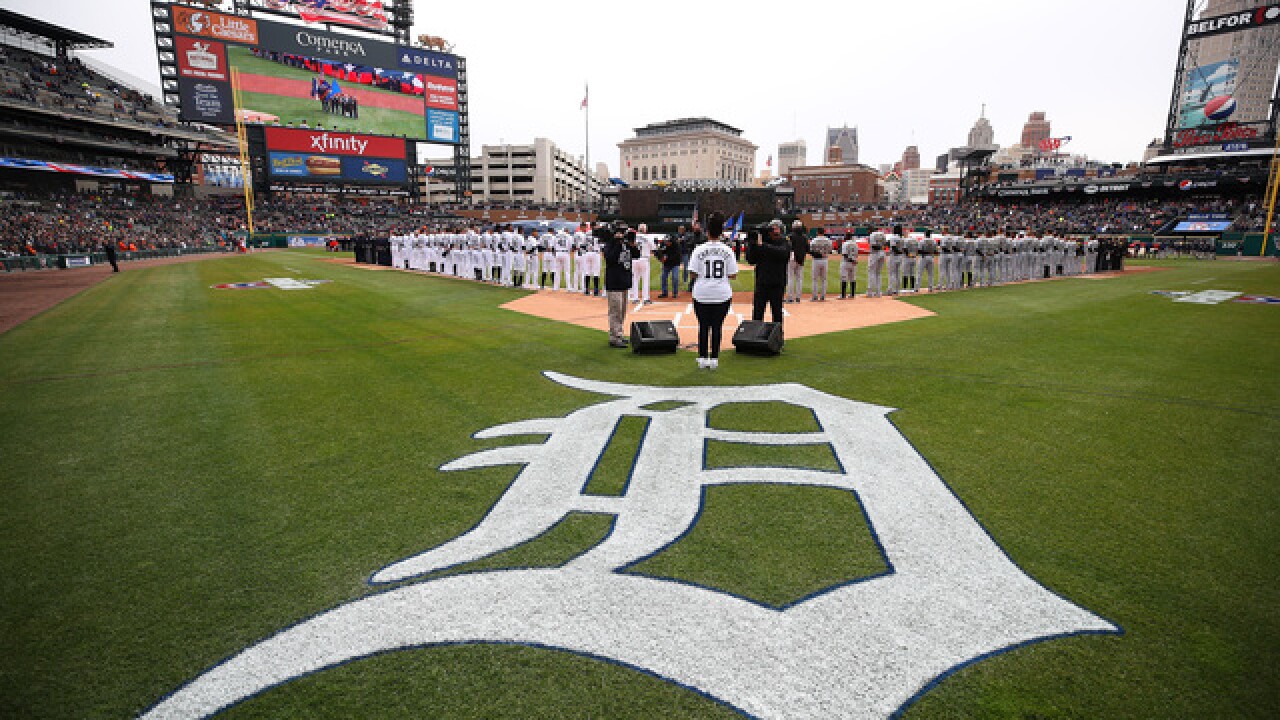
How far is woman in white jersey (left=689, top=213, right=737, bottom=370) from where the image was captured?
26.3ft

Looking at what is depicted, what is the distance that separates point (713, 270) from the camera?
8039mm

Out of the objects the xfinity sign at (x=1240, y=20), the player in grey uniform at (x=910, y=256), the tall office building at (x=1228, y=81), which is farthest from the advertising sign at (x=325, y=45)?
the tall office building at (x=1228, y=81)

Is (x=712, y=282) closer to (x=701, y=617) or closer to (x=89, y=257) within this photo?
(x=701, y=617)

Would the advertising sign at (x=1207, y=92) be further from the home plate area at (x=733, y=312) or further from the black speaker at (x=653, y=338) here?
the black speaker at (x=653, y=338)

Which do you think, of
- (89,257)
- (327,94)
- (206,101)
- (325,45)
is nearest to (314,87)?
(327,94)

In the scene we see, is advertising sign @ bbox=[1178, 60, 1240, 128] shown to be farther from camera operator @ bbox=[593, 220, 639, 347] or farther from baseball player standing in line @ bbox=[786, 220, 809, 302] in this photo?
camera operator @ bbox=[593, 220, 639, 347]

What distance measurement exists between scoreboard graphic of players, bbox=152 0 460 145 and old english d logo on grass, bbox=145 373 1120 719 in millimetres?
62068

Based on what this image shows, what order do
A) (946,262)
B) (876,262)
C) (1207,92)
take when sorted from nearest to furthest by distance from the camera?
(876,262) < (946,262) < (1207,92)

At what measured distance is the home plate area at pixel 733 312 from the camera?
12227mm

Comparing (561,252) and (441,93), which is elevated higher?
(441,93)

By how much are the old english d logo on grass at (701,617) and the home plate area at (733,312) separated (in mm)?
6533

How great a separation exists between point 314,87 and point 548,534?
75.9 metres

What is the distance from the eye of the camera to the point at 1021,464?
15.7 ft

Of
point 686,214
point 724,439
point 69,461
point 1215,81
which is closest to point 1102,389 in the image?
point 724,439
